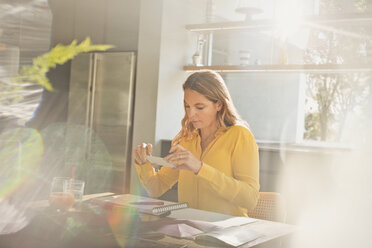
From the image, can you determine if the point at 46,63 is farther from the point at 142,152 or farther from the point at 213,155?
the point at 213,155

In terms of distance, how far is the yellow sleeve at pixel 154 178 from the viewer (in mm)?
2137

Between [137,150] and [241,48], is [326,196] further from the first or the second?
[137,150]

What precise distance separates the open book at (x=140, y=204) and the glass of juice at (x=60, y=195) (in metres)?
0.16

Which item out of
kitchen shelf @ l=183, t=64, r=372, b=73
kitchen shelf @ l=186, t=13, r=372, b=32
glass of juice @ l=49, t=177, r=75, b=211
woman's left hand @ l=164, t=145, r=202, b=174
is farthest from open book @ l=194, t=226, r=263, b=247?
kitchen shelf @ l=186, t=13, r=372, b=32

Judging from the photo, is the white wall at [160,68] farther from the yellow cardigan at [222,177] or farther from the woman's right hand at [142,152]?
the woman's right hand at [142,152]

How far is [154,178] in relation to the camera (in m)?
2.18

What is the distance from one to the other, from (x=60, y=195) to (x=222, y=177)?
63 centimetres

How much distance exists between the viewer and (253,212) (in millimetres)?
2053

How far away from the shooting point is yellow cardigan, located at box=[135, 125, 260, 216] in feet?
6.08

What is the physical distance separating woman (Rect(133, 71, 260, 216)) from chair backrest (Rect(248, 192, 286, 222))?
8cm

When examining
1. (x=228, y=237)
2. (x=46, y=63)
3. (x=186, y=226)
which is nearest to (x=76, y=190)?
(x=186, y=226)

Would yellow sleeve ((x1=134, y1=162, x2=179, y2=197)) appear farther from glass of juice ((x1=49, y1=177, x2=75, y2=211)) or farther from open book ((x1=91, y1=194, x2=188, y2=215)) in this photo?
glass of juice ((x1=49, y1=177, x2=75, y2=211))

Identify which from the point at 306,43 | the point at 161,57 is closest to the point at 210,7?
the point at 161,57

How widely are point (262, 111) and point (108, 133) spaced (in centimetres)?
170
